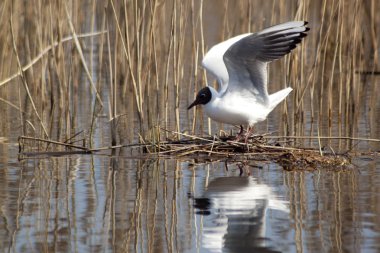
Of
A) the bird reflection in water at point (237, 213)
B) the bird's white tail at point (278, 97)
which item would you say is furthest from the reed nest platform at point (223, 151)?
the bird reflection in water at point (237, 213)

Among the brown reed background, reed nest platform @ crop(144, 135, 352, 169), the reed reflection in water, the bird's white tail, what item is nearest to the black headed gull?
the bird's white tail

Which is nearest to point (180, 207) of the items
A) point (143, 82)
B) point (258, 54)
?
point (258, 54)

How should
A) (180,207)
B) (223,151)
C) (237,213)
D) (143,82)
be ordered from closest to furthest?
(237,213)
(180,207)
(223,151)
(143,82)

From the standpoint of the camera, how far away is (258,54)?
8773 mm

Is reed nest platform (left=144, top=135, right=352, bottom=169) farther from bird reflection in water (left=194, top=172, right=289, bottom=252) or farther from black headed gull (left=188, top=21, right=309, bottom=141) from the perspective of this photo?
bird reflection in water (left=194, top=172, right=289, bottom=252)

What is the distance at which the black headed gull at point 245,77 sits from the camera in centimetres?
858

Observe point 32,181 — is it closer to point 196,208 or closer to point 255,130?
point 196,208

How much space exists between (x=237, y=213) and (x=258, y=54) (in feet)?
8.11

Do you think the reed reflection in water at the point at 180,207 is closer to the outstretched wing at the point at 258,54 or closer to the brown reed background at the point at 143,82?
the outstretched wing at the point at 258,54

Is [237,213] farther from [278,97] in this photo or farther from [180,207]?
[278,97]

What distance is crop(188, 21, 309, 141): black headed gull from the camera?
8.58m

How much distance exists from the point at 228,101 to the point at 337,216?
9.39ft

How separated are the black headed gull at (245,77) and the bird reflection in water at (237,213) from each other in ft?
4.02

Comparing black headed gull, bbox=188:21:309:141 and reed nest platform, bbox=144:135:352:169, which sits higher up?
black headed gull, bbox=188:21:309:141
